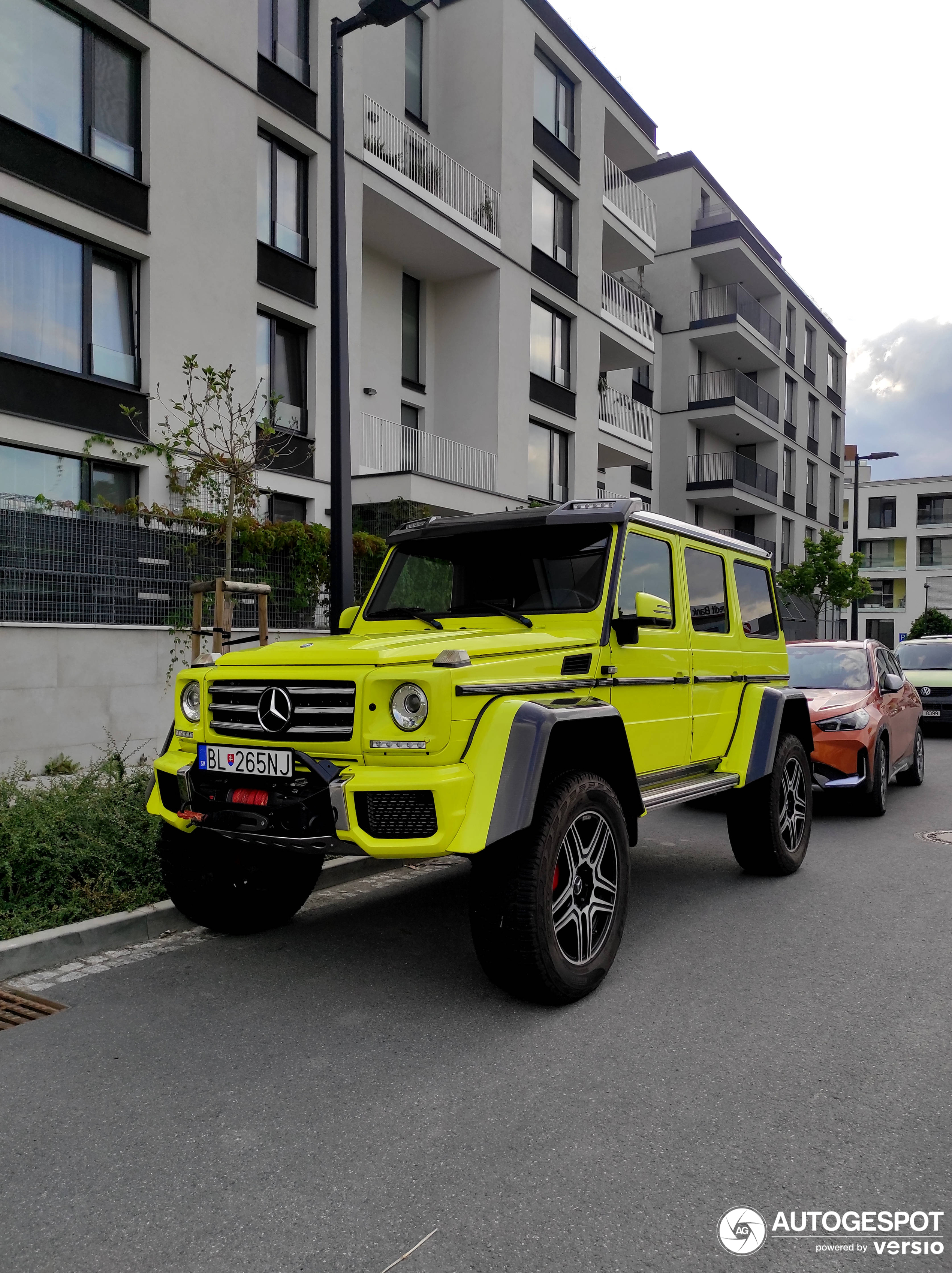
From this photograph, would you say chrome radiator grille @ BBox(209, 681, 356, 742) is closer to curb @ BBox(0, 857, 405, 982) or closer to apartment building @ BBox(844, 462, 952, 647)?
curb @ BBox(0, 857, 405, 982)

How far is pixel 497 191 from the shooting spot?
22750mm

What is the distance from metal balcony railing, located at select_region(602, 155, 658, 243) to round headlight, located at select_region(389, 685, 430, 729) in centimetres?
2746

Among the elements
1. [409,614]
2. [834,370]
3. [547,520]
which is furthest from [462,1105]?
[834,370]

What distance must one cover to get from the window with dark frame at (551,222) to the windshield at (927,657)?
13285 millimetres

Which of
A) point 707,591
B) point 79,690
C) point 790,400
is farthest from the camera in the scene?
point 790,400

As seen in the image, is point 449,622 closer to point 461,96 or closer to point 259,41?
point 259,41

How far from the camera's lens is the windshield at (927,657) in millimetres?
16844

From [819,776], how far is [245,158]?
1353 cm

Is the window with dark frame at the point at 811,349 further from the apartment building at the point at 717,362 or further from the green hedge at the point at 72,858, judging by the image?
the green hedge at the point at 72,858

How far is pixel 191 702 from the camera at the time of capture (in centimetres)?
466

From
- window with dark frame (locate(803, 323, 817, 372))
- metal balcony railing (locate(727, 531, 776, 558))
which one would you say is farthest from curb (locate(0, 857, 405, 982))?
window with dark frame (locate(803, 323, 817, 372))

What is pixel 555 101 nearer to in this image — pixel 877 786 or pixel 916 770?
pixel 916 770

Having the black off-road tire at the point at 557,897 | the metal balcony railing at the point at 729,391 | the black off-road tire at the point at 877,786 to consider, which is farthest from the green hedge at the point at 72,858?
the metal balcony railing at the point at 729,391

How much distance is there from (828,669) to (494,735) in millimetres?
7473
